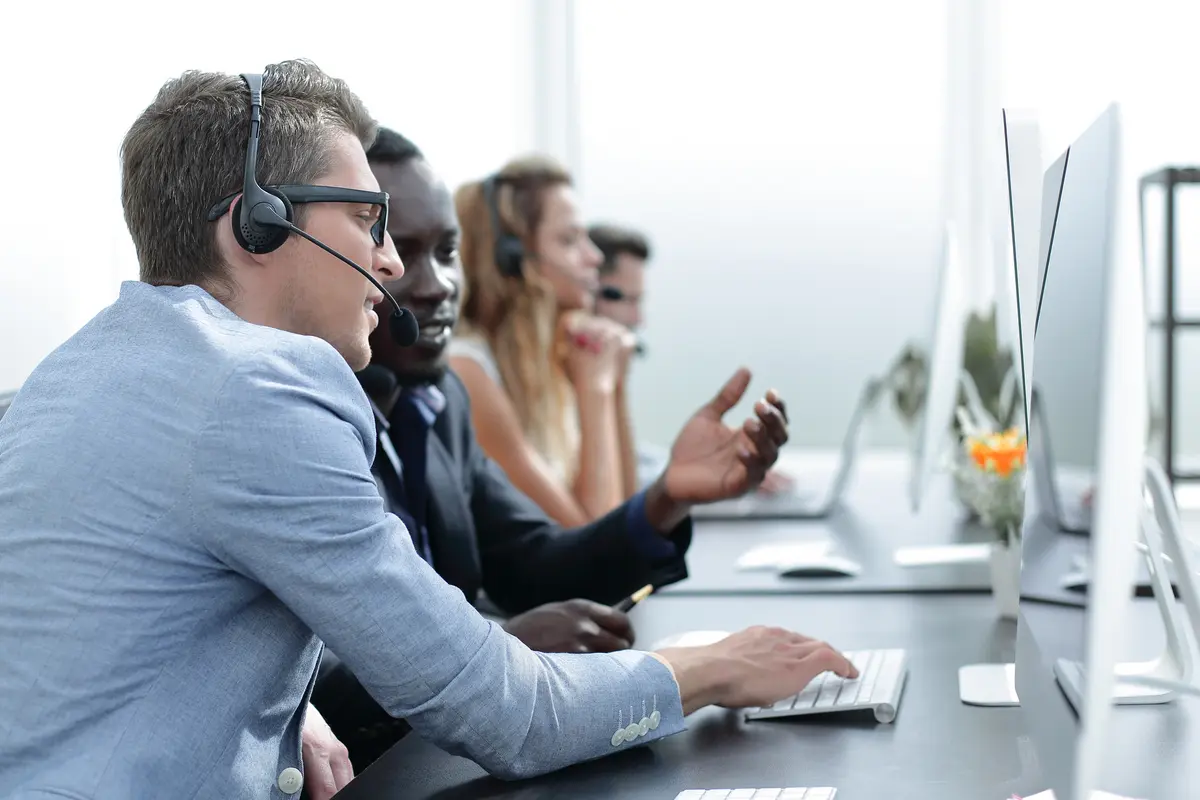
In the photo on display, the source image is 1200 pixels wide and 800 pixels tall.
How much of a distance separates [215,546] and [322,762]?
339 mm

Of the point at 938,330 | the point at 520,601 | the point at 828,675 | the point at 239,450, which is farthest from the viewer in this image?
the point at 938,330

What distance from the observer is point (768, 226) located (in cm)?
416

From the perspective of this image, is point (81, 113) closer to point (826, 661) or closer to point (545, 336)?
point (545, 336)

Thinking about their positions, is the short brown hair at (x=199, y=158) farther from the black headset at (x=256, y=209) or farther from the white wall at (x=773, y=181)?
the white wall at (x=773, y=181)

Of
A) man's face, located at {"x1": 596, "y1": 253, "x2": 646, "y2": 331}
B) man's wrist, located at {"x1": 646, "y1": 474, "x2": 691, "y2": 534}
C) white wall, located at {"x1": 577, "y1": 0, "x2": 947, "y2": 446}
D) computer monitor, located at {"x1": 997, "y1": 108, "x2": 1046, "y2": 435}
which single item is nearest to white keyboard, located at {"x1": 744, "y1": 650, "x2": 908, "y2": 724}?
computer monitor, located at {"x1": 997, "y1": 108, "x2": 1046, "y2": 435}

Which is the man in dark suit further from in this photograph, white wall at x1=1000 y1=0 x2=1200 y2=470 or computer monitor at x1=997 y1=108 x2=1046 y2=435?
white wall at x1=1000 y1=0 x2=1200 y2=470

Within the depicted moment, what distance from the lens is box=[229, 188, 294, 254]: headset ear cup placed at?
3.11 ft

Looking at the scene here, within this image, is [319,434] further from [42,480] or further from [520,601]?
[520,601]

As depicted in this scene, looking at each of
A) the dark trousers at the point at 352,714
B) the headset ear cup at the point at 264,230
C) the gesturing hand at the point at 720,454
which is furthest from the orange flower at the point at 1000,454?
the headset ear cup at the point at 264,230

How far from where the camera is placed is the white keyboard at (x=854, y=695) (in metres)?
1.09

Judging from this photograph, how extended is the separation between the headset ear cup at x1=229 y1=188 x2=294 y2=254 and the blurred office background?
2652mm

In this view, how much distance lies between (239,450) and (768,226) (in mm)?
3500

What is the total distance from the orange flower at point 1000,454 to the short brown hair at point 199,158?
114 centimetres

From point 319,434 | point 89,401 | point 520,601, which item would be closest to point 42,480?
point 89,401
